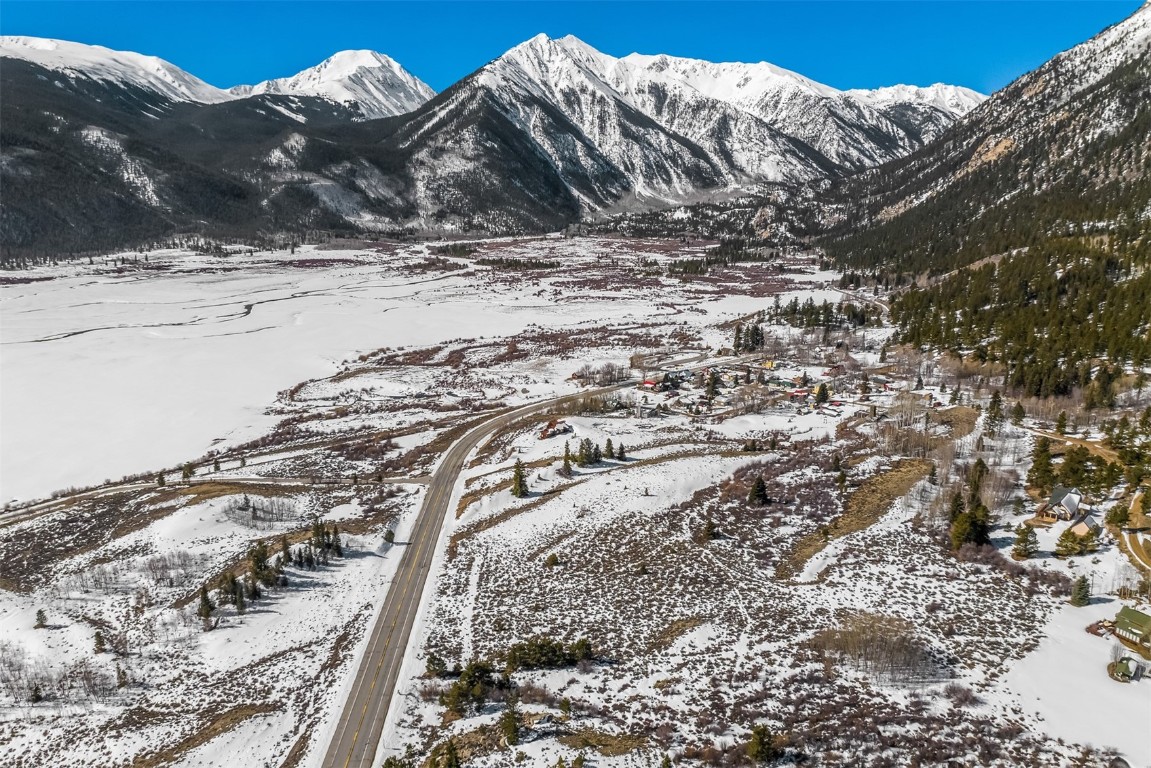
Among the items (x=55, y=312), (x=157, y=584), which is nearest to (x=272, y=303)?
(x=55, y=312)

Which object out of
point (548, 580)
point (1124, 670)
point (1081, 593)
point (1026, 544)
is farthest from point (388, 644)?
point (1026, 544)

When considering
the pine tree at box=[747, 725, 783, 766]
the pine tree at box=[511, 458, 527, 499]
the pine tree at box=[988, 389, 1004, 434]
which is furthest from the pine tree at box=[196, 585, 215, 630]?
the pine tree at box=[988, 389, 1004, 434]

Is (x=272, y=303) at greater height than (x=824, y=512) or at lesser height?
greater

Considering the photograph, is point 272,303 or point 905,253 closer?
point 272,303

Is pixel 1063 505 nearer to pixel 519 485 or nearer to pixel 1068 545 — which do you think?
pixel 1068 545

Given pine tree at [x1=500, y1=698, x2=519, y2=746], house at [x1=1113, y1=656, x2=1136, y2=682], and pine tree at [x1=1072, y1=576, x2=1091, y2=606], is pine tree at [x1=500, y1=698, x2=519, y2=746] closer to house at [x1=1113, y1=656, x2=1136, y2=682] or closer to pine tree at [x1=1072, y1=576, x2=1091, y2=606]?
house at [x1=1113, y1=656, x2=1136, y2=682]

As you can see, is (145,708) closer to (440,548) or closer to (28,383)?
(440,548)
